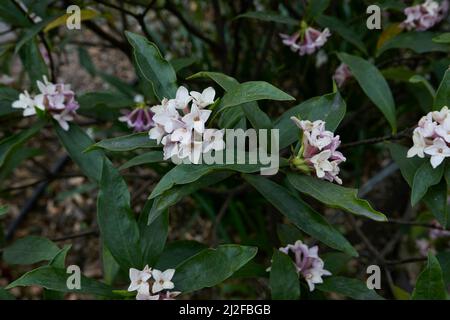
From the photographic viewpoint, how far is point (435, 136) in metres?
1.03

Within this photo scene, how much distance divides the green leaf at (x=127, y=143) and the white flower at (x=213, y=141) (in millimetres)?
114

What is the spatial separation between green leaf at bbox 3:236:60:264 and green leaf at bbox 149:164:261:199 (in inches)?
14.2

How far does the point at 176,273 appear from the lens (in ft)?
3.54

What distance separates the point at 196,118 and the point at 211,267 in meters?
0.27

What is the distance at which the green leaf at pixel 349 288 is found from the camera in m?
1.21

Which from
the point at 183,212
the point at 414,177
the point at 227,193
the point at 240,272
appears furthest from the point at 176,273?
the point at 183,212

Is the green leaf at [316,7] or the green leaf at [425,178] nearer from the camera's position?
the green leaf at [425,178]

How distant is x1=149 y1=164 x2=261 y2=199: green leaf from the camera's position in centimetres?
94

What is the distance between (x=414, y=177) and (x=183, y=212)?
4.80 ft

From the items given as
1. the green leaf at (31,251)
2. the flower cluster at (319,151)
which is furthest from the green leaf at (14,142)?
the flower cluster at (319,151)

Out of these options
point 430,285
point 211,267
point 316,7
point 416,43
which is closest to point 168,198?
point 211,267

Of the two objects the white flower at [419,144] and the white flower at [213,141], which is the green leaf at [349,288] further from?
the white flower at [213,141]
